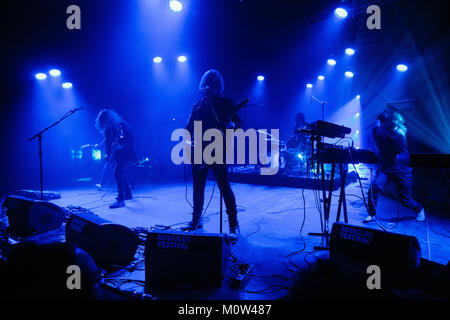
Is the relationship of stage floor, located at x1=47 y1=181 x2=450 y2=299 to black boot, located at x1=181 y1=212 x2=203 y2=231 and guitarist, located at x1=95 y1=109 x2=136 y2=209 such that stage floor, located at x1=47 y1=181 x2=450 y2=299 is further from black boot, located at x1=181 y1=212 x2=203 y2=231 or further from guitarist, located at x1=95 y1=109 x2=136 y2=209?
guitarist, located at x1=95 y1=109 x2=136 y2=209

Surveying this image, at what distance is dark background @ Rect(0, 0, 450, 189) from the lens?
5.78 metres

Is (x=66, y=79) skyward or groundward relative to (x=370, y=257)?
skyward

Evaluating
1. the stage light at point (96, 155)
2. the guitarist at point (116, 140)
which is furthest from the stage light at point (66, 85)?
the guitarist at point (116, 140)

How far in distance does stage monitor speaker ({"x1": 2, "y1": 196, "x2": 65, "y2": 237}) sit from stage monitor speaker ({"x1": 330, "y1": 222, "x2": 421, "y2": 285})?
3677 millimetres

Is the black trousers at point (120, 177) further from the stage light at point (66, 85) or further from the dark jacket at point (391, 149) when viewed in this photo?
the stage light at point (66, 85)

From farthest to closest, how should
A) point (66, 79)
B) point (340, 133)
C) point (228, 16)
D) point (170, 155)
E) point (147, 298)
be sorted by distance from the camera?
point (170, 155) < point (66, 79) < point (228, 16) < point (340, 133) < point (147, 298)

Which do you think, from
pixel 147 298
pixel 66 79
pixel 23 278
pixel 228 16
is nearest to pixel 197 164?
pixel 147 298

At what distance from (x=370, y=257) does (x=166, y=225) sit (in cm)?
272

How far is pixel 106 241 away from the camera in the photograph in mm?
2273

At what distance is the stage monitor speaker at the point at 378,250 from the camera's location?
6.06 ft

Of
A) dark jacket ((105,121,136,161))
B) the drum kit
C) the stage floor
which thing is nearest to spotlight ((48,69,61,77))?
the stage floor

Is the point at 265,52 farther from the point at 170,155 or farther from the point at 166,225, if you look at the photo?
the point at 166,225

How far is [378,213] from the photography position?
4.42 meters
